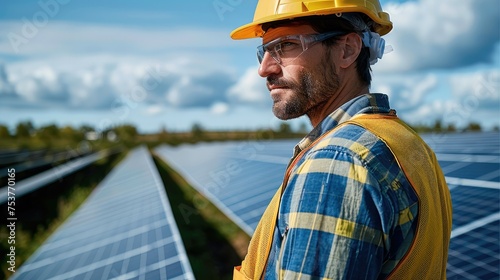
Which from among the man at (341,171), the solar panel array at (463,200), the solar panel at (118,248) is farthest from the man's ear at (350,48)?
the solar panel array at (463,200)

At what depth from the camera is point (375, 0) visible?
1892 millimetres

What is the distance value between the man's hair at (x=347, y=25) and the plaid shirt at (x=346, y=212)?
1.43 ft

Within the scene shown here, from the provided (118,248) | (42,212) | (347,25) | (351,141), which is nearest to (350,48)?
(347,25)

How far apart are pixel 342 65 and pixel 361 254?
0.72m

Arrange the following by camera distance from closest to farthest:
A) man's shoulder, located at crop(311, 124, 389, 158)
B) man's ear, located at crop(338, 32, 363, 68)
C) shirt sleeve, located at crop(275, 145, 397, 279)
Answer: shirt sleeve, located at crop(275, 145, 397, 279) → man's shoulder, located at crop(311, 124, 389, 158) → man's ear, located at crop(338, 32, 363, 68)

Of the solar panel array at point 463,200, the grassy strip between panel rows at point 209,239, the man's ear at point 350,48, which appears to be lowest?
the grassy strip between panel rows at point 209,239

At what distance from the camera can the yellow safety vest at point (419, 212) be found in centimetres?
142

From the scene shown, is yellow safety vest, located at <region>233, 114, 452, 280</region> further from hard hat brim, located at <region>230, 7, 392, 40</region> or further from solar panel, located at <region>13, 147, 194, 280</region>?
solar panel, located at <region>13, 147, 194, 280</region>

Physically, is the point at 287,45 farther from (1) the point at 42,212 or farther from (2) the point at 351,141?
(1) the point at 42,212

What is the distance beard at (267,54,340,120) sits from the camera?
1.70 meters

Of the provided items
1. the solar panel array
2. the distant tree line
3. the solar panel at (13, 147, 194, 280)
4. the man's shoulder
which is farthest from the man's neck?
the distant tree line

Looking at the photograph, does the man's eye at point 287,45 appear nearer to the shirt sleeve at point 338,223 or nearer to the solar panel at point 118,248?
the shirt sleeve at point 338,223

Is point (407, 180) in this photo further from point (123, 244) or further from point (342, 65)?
point (123, 244)

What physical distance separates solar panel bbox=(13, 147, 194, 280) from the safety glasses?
6.71 ft
